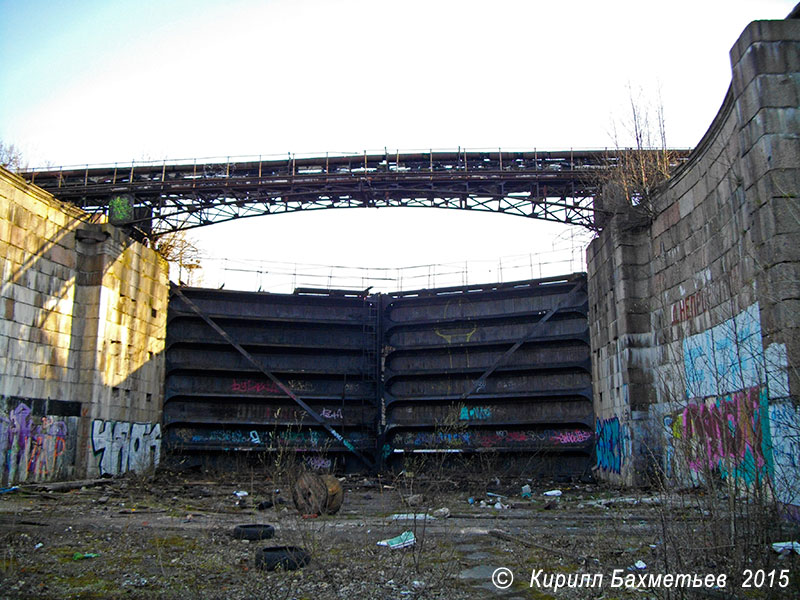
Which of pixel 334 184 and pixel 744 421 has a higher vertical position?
pixel 334 184

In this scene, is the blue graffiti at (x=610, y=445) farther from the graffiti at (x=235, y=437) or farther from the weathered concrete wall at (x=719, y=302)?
the graffiti at (x=235, y=437)

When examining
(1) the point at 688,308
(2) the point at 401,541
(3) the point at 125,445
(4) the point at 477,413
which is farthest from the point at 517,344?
(2) the point at 401,541

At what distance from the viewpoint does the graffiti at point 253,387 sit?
24406 millimetres

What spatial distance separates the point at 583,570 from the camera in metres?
7.32

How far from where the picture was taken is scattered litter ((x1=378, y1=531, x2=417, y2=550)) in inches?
343

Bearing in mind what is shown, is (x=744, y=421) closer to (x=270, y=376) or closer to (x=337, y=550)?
(x=337, y=550)

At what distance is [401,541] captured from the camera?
353 inches

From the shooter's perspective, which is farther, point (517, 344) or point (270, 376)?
point (270, 376)

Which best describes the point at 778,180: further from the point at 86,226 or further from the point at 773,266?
the point at 86,226

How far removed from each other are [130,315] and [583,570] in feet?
58.6

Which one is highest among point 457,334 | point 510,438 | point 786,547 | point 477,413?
point 457,334

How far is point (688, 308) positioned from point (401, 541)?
8.96 meters

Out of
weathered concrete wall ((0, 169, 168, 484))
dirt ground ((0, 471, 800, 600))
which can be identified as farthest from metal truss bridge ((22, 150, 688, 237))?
dirt ground ((0, 471, 800, 600))

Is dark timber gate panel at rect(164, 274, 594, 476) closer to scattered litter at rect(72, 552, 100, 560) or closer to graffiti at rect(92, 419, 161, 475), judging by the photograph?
graffiti at rect(92, 419, 161, 475)
